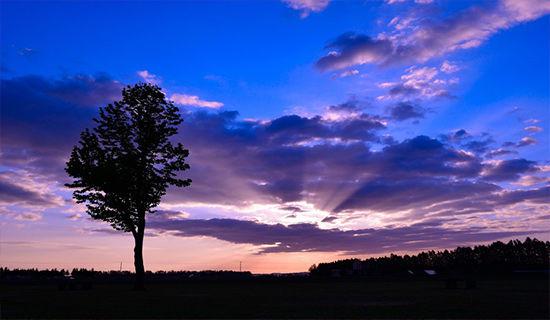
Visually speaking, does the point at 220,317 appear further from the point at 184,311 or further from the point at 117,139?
the point at 117,139

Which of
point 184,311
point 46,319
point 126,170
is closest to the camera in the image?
point 46,319

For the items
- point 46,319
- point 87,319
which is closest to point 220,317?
point 87,319

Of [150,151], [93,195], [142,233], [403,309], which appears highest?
[150,151]

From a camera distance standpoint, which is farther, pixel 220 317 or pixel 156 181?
pixel 156 181

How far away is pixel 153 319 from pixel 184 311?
13.4ft

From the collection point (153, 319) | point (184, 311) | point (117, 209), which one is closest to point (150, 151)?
point (117, 209)

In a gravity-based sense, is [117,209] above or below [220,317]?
above

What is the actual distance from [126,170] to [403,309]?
114 feet

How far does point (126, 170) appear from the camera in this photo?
53344mm

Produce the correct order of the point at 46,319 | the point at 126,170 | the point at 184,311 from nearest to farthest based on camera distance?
the point at 46,319 → the point at 184,311 → the point at 126,170

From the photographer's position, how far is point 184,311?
→ 26.3 metres

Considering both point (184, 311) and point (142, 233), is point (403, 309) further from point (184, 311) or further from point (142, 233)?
point (142, 233)

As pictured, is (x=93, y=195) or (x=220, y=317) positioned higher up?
(x=93, y=195)

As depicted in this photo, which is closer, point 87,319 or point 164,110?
point 87,319
